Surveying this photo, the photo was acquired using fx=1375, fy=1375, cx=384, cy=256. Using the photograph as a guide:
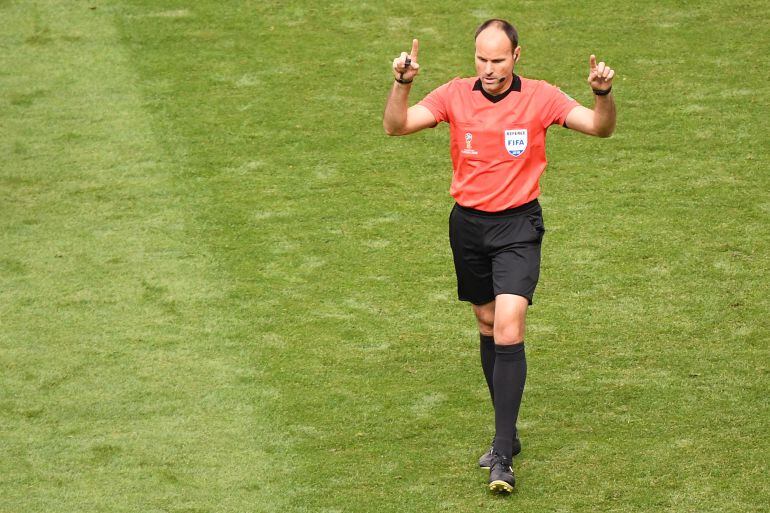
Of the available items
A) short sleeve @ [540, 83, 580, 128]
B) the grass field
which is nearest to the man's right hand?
short sleeve @ [540, 83, 580, 128]

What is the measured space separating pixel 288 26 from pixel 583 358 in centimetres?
533

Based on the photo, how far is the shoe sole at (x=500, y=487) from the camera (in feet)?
19.8

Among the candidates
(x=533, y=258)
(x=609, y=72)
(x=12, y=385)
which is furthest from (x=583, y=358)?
(x=12, y=385)

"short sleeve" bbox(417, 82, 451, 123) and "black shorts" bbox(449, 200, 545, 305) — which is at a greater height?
"short sleeve" bbox(417, 82, 451, 123)

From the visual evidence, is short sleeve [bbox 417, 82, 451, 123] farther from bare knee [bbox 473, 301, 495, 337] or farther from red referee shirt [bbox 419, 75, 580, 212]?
bare knee [bbox 473, 301, 495, 337]

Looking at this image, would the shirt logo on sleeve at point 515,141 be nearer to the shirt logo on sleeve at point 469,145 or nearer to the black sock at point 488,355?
the shirt logo on sleeve at point 469,145

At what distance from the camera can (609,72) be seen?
18.9ft

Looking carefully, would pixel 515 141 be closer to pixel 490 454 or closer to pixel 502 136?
pixel 502 136

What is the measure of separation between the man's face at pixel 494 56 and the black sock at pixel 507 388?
1.18 meters

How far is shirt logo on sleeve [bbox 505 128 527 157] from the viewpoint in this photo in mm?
6059

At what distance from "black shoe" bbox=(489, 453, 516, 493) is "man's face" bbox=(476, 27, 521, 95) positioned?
1668 mm

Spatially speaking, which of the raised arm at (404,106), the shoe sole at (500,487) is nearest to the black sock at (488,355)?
the shoe sole at (500,487)

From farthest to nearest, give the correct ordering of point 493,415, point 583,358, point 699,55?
point 699,55
point 583,358
point 493,415

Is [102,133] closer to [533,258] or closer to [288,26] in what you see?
[288,26]
